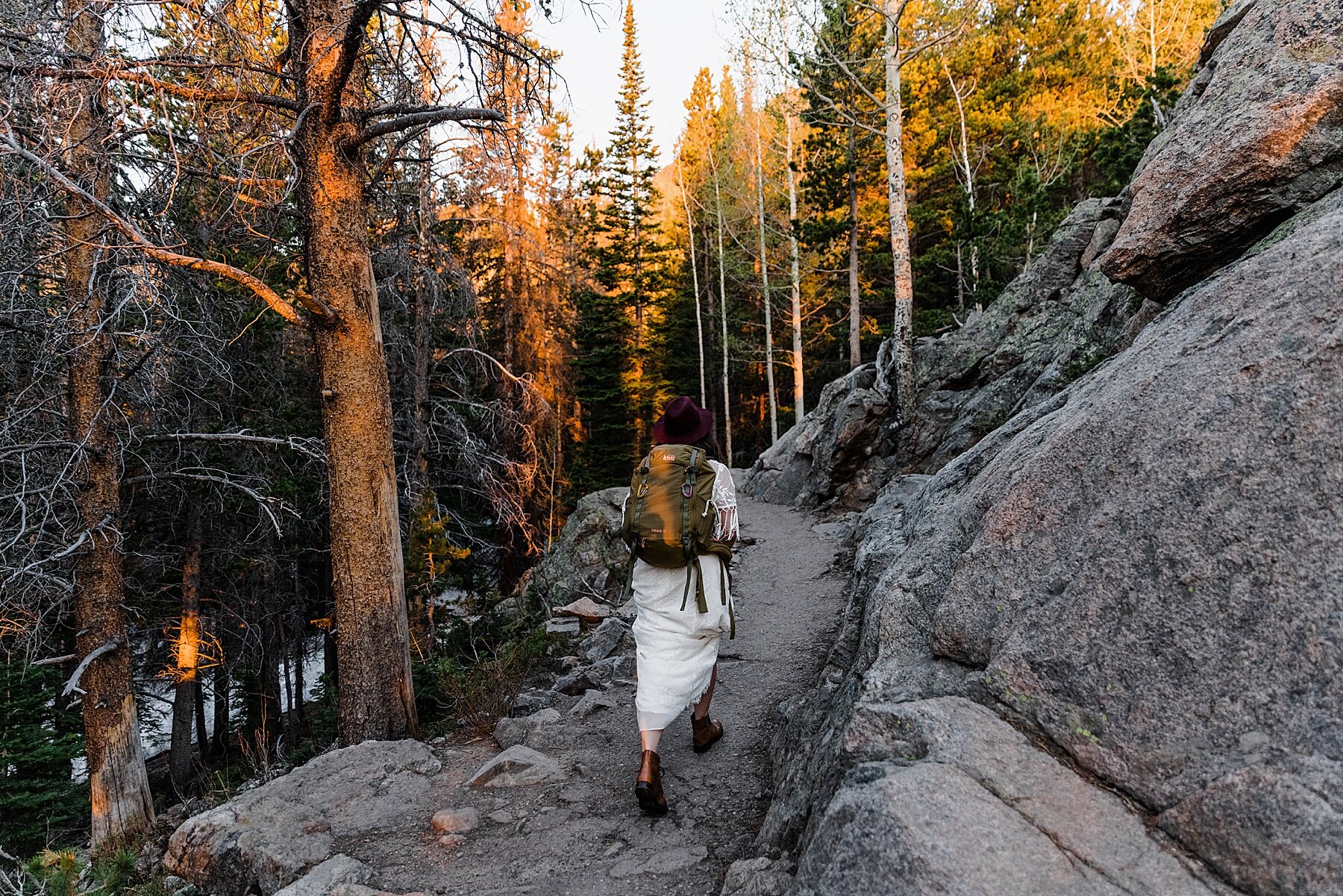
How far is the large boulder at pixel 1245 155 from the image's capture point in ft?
9.93

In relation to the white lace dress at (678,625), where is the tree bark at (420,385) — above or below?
above

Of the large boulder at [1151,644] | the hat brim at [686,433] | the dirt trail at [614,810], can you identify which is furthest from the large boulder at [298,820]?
the hat brim at [686,433]

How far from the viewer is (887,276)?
23.8 m

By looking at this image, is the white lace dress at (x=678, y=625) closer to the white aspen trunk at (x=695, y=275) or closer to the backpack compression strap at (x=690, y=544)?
the backpack compression strap at (x=690, y=544)

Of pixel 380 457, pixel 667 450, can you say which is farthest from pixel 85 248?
pixel 667 450

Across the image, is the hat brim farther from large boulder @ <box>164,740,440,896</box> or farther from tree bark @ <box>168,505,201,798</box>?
tree bark @ <box>168,505,201,798</box>

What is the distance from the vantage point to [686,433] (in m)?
3.80

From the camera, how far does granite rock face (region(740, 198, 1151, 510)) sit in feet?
A: 31.2

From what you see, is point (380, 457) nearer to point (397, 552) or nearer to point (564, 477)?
point (397, 552)

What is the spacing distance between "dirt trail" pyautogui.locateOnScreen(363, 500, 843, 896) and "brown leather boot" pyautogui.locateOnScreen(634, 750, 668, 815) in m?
0.09

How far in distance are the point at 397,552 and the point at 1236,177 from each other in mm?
5728

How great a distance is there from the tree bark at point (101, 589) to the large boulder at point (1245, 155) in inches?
342

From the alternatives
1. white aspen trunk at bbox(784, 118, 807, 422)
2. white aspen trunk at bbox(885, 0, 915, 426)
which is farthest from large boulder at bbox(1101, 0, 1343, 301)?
white aspen trunk at bbox(784, 118, 807, 422)

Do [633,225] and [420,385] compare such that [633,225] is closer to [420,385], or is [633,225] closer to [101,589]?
[420,385]
